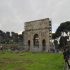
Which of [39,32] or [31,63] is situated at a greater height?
[39,32]

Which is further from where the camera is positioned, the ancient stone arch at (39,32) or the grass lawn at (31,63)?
the ancient stone arch at (39,32)

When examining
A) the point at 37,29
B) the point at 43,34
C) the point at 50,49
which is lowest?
the point at 50,49

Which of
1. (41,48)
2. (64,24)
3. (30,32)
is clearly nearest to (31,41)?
(30,32)

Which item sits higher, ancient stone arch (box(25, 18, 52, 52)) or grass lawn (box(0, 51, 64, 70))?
ancient stone arch (box(25, 18, 52, 52))

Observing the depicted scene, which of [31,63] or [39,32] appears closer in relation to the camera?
Answer: [31,63]

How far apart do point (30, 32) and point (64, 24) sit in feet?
54.8

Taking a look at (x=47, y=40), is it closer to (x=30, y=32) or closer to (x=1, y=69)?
(x=30, y=32)

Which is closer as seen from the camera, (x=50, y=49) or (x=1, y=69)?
(x=1, y=69)

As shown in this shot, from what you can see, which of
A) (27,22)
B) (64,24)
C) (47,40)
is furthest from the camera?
(64,24)

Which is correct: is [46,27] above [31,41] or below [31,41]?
above

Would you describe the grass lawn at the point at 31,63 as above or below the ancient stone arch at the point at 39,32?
below

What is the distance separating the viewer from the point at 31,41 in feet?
107

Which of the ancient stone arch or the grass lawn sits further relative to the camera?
the ancient stone arch

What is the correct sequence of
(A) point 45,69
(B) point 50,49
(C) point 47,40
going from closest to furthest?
1. (A) point 45,69
2. (B) point 50,49
3. (C) point 47,40
